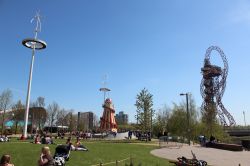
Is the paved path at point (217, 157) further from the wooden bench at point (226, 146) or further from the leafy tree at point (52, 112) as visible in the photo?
the leafy tree at point (52, 112)

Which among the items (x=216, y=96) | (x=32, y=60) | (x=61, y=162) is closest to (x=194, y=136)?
(x=216, y=96)

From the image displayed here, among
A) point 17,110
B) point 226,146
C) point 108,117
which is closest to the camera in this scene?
point 226,146

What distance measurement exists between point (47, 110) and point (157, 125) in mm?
38843

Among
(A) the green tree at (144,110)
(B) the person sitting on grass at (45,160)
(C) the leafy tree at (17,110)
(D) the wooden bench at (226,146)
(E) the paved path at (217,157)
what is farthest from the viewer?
(C) the leafy tree at (17,110)

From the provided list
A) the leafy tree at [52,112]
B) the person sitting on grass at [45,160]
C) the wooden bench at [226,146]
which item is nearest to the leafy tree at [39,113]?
the leafy tree at [52,112]

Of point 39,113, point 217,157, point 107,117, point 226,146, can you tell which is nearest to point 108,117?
point 107,117

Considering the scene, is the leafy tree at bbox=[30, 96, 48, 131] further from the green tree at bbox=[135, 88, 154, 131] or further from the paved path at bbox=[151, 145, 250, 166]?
the paved path at bbox=[151, 145, 250, 166]

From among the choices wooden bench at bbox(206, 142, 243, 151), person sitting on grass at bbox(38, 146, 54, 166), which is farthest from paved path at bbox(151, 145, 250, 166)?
person sitting on grass at bbox(38, 146, 54, 166)

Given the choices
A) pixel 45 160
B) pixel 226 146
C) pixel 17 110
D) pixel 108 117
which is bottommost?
pixel 226 146

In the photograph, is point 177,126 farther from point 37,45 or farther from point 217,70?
point 37,45

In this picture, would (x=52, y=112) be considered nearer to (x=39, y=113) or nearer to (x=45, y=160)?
(x=39, y=113)

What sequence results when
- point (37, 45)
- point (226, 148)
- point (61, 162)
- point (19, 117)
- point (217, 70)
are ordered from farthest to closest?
1. point (19, 117)
2. point (217, 70)
3. point (37, 45)
4. point (226, 148)
5. point (61, 162)

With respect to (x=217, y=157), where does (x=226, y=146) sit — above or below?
above

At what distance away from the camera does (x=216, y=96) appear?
7981 cm
